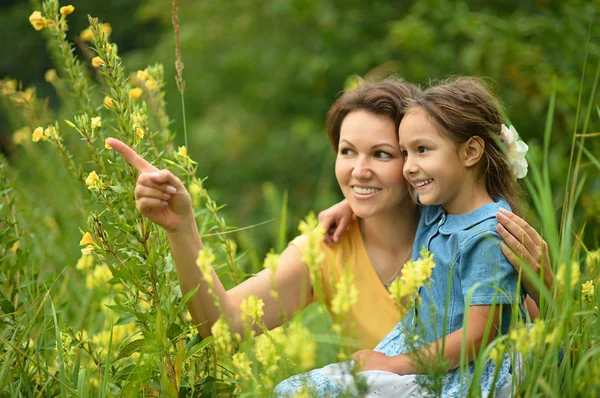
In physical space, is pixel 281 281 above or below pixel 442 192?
below

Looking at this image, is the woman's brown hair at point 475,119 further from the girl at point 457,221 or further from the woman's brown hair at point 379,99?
the woman's brown hair at point 379,99

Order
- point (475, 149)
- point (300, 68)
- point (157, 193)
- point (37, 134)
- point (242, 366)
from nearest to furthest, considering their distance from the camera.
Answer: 1. point (242, 366)
2. point (157, 193)
3. point (37, 134)
4. point (475, 149)
5. point (300, 68)

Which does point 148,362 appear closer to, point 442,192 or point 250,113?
point 442,192

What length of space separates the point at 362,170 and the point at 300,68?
378cm

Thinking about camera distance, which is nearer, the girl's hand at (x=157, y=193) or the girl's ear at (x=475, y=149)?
the girl's hand at (x=157, y=193)

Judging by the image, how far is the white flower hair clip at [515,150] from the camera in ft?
7.09

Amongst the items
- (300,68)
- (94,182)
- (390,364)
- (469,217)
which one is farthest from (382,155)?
(300,68)

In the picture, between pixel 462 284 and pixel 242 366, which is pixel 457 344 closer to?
pixel 462 284

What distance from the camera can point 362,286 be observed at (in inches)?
98.7

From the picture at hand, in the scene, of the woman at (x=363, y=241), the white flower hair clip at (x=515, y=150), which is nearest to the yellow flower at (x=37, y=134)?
the woman at (x=363, y=241)

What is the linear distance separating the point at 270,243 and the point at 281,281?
4141 millimetres

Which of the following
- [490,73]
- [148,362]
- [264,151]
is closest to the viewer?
[148,362]

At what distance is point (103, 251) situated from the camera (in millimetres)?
1842

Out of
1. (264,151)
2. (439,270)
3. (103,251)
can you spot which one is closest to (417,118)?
(439,270)
